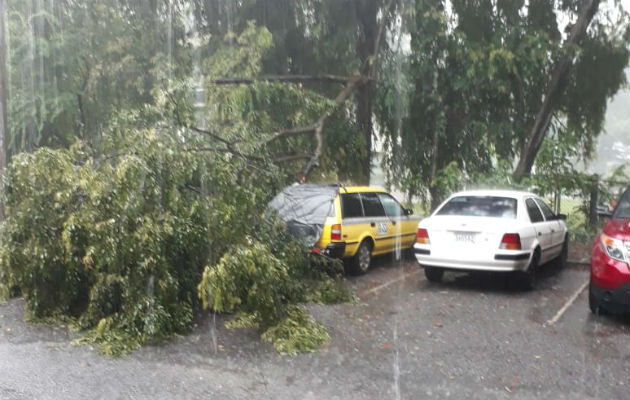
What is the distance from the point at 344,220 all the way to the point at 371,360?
420cm

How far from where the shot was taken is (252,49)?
1449cm

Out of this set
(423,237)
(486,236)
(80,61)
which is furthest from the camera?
(80,61)

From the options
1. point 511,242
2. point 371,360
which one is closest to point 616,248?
point 511,242

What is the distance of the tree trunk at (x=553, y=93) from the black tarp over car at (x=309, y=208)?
240 inches

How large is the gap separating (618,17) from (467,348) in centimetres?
1183

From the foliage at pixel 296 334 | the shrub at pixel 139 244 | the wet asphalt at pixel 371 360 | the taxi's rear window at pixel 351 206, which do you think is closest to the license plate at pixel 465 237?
the wet asphalt at pixel 371 360

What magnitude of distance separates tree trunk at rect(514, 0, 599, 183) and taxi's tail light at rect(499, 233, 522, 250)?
6.09 meters

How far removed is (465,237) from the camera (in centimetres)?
923

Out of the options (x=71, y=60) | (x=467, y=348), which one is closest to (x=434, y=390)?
(x=467, y=348)

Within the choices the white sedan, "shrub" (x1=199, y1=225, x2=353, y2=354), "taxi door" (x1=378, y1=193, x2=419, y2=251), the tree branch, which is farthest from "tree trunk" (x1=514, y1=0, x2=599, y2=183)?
"shrub" (x1=199, y1=225, x2=353, y2=354)

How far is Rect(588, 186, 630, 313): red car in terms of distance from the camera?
703cm

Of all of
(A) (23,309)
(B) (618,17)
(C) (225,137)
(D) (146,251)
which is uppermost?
(B) (618,17)

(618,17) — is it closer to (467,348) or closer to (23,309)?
(467,348)

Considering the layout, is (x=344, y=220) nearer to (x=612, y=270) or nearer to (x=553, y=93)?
(x=612, y=270)
